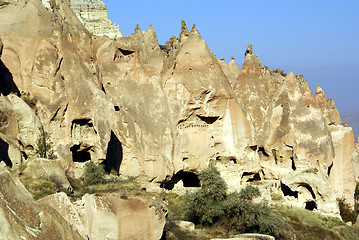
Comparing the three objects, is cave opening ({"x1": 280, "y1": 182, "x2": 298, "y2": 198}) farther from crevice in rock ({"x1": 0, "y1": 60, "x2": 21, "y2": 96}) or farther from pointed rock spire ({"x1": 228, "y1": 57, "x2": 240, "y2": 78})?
crevice in rock ({"x1": 0, "y1": 60, "x2": 21, "y2": 96})

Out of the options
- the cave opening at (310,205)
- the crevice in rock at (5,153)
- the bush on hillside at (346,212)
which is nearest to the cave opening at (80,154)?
the crevice in rock at (5,153)

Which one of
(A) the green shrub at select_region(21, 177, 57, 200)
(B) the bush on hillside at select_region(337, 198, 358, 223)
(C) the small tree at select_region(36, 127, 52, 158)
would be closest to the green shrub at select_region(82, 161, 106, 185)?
(C) the small tree at select_region(36, 127, 52, 158)

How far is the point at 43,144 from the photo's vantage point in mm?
20766

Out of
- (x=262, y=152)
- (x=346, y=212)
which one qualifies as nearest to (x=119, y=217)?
(x=262, y=152)

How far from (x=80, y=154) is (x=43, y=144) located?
3.14 meters

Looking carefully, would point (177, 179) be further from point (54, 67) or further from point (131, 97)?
point (54, 67)

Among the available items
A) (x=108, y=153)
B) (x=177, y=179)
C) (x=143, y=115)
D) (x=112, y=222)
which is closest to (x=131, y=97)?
(x=143, y=115)

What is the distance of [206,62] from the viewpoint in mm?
27531

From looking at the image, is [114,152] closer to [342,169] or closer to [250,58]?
[250,58]

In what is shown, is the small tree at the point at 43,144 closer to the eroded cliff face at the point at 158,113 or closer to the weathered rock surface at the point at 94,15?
the eroded cliff face at the point at 158,113

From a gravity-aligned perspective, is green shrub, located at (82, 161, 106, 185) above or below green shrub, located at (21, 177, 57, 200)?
above

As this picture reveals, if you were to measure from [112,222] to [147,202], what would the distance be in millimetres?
1133

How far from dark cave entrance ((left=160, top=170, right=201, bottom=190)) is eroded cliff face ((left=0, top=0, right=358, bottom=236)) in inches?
2.4

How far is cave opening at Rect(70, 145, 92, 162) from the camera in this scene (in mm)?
23281
